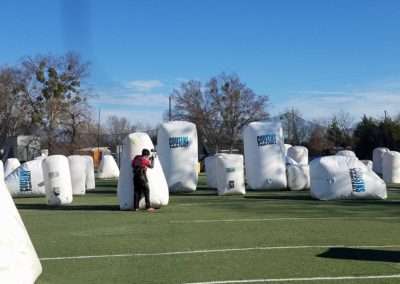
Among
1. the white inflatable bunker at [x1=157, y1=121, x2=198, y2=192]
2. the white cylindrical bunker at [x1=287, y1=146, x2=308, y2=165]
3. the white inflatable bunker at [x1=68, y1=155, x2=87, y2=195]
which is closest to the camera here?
the white inflatable bunker at [x1=68, y1=155, x2=87, y2=195]

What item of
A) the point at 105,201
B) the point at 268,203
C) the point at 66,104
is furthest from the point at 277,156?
the point at 66,104

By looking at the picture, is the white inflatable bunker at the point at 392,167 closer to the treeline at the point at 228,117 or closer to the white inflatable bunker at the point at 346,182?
the white inflatable bunker at the point at 346,182

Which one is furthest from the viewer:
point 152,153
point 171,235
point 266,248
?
point 152,153

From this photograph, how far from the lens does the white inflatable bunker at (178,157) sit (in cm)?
2075

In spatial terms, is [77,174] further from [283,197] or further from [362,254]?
[362,254]

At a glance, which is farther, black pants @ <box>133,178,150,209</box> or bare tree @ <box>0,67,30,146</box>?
bare tree @ <box>0,67,30,146</box>

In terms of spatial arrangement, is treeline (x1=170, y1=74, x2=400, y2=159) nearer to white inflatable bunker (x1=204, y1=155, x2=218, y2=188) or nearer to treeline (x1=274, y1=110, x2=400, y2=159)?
treeline (x1=274, y1=110, x2=400, y2=159)

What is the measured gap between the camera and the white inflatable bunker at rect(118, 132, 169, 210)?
1447cm

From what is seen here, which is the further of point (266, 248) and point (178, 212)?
point (178, 212)

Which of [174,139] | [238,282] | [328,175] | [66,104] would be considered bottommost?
[238,282]

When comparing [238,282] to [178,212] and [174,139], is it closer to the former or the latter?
[178,212]

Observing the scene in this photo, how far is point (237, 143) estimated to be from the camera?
214 feet

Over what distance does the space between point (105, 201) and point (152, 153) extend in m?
3.35

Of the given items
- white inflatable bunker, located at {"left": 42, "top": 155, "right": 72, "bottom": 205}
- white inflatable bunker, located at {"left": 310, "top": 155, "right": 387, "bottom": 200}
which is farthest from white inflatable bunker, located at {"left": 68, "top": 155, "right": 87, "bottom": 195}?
white inflatable bunker, located at {"left": 310, "top": 155, "right": 387, "bottom": 200}
